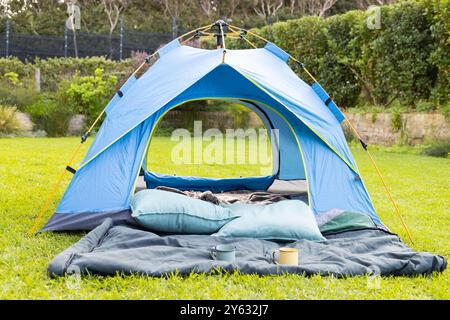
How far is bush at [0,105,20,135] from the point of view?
31.8 ft

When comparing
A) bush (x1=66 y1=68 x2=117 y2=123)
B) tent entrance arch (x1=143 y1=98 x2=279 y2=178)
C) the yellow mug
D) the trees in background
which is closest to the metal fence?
bush (x1=66 y1=68 x2=117 y2=123)

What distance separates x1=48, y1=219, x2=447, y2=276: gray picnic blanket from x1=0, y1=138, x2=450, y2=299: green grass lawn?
2.2 inches

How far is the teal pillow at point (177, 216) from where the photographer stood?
3.37m

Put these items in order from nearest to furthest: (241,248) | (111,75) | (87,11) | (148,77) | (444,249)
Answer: (241,248) → (444,249) → (148,77) → (111,75) → (87,11)

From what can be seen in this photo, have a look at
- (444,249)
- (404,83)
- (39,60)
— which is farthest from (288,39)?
(444,249)

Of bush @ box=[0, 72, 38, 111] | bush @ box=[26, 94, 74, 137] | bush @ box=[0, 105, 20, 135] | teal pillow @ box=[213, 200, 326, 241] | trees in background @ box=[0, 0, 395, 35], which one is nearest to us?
teal pillow @ box=[213, 200, 326, 241]

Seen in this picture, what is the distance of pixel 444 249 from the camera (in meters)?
3.46

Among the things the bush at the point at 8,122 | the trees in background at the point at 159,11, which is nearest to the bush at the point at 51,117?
the bush at the point at 8,122

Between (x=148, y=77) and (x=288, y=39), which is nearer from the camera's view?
(x=148, y=77)

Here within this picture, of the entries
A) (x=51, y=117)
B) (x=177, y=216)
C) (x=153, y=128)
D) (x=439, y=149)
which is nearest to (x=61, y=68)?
(x=51, y=117)

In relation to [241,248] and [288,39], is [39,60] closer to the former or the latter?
[288,39]

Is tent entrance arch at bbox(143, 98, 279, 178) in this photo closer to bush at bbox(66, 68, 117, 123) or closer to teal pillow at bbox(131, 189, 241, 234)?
bush at bbox(66, 68, 117, 123)
